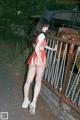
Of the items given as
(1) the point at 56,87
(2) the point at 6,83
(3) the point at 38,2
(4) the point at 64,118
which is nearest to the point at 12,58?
(2) the point at 6,83

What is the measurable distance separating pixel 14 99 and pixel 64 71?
134 centimetres

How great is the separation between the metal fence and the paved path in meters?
→ 0.50

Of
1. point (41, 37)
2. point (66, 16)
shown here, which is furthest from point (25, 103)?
point (66, 16)

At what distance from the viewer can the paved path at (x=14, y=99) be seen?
18.2ft

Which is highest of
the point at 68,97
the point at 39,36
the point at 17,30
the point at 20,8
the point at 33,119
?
the point at 39,36

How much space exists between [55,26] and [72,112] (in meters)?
7.43

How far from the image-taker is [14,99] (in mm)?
6301

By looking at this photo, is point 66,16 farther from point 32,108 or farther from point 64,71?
point 32,108

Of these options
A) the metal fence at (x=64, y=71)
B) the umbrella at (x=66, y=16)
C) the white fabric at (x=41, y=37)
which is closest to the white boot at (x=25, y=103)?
the metal fence at (x=64, y=71)

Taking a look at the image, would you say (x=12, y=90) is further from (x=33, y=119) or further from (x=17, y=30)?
(x=17, y=30)

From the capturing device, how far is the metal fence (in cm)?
533

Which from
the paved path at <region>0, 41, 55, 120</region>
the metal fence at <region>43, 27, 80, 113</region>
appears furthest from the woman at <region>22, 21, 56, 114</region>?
the metal fence at <region>43, 27, 80, 113</region>

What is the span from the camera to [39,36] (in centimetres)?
536

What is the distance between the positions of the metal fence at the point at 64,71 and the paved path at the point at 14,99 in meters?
0.50
